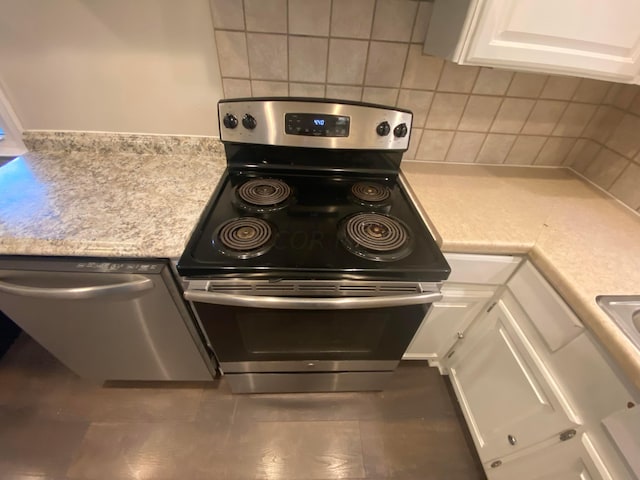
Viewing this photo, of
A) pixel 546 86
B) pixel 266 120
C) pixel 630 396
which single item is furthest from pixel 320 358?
pixel 546 86

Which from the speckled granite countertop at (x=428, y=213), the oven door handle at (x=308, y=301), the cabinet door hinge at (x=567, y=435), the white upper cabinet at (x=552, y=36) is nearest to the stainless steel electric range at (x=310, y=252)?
the oven door handle at (x=308, y=301)

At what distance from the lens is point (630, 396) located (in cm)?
57

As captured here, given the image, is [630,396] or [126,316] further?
[126,316]

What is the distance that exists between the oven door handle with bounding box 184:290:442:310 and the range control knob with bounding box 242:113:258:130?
24.5 inches

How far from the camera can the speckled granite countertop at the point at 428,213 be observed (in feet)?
2.37

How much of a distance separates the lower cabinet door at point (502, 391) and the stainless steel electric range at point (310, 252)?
331 millimetres

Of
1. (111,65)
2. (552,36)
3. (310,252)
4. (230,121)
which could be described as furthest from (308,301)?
(111,65)

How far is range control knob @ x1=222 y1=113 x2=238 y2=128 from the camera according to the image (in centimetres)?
97

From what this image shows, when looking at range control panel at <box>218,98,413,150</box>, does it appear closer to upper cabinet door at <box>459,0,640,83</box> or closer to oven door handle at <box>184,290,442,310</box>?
upper cabinet door at <box>459,0,640,83</box>

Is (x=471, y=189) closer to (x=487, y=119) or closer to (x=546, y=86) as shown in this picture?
(x=487, y=119)

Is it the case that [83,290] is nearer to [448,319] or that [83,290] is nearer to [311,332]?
[311,332]

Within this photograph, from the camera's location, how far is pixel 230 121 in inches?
38.6

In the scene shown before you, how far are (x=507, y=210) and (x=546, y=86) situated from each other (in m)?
0.57

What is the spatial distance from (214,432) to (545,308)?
1.35 metres
